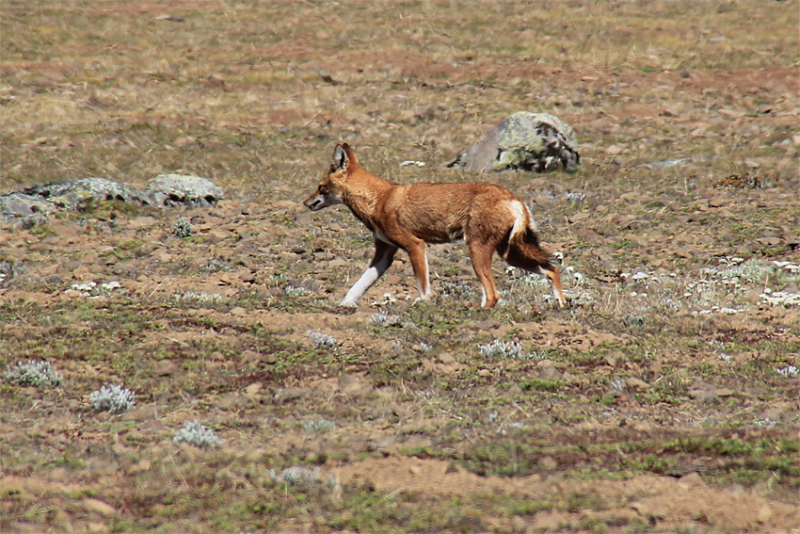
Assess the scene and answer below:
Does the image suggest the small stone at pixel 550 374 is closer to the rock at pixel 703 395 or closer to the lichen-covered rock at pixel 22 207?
the rock at pixel 703 395

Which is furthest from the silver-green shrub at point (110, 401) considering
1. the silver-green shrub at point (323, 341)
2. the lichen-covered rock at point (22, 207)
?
the lichen-covered rock at point (22, 207)

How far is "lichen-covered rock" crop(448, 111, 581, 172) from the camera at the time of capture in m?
19.3

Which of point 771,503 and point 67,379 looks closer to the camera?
point 771,503

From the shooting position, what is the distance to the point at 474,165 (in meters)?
19.6

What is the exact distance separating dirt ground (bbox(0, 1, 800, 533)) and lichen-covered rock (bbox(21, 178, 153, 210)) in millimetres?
340

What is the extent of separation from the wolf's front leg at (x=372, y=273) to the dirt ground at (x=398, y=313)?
52 centimetres

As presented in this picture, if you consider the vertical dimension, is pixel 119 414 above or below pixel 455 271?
above

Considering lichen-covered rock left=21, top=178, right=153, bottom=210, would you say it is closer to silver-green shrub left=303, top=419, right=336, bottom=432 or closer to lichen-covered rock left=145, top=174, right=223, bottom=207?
lichen-covered rock left=145, top=174, right=223, bottom=207

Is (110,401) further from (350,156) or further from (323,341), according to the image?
(350,156)

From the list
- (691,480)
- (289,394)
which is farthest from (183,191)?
(691,480)

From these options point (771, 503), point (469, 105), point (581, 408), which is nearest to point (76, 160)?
point (469, 105)

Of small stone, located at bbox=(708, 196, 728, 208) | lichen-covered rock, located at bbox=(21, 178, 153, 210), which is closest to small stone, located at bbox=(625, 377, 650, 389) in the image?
small stone, located at bbox=(708, 196, 728, 208)

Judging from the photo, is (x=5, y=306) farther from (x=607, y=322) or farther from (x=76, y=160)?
(x=76, y=160)

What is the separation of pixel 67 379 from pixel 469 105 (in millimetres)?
19966
